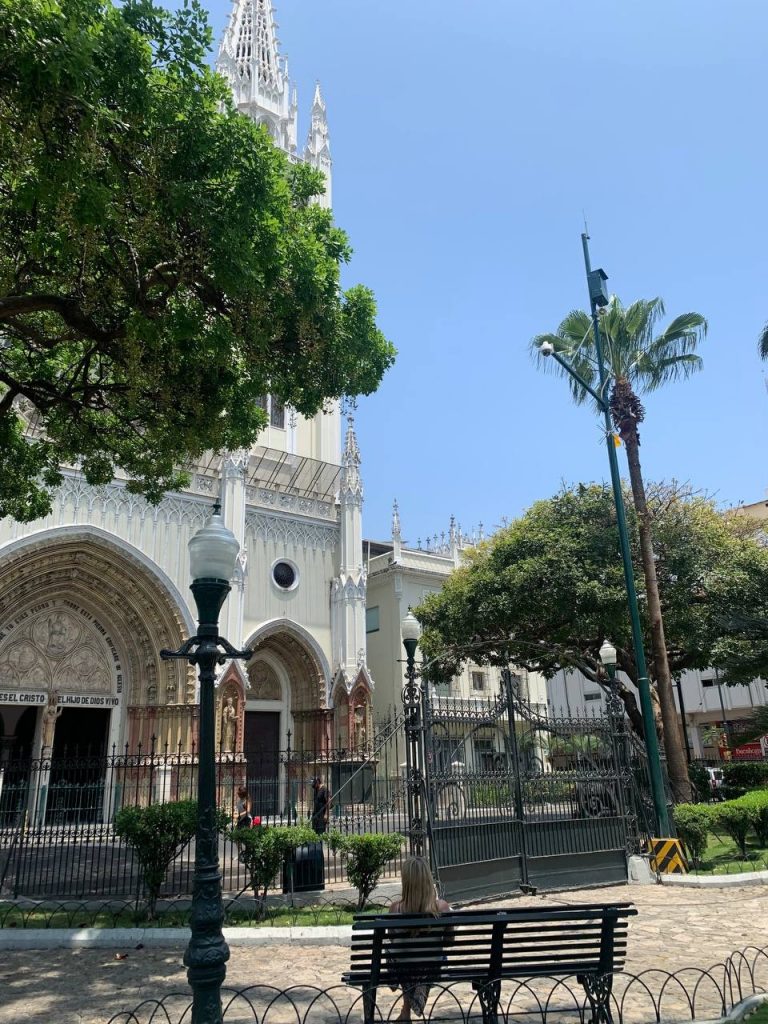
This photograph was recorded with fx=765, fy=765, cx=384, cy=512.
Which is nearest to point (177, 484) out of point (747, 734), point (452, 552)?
point (747, 734)

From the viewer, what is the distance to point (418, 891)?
18.0ft

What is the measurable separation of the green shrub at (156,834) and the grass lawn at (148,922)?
1.62 feet

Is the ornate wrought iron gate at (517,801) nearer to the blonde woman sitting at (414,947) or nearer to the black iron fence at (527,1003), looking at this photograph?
the black iron fence at (527,1003)

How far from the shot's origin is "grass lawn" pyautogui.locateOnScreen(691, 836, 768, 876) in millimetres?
12867

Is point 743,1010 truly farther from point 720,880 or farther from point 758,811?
point 758,811

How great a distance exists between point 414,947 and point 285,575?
21.9 metres

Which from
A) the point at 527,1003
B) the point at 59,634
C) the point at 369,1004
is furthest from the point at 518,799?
the point at 59,634

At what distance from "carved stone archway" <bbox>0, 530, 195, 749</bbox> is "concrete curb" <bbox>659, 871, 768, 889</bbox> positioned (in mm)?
14129

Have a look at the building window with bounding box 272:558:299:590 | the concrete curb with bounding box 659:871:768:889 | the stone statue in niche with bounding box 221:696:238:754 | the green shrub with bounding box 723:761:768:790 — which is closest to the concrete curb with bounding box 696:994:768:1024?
the concrete curb with bounding box 659:871:768:889

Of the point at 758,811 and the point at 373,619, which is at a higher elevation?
the point at 373,619

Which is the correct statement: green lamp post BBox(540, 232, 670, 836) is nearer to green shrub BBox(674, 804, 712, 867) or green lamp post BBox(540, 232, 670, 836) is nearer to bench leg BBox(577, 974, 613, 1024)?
green shrub BBox(674, 804, 712, 867)

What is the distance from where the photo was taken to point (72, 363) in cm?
1184

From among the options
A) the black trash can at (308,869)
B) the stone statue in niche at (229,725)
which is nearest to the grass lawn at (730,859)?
the black trash can at (308,869)

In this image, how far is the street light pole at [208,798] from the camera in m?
4.53
